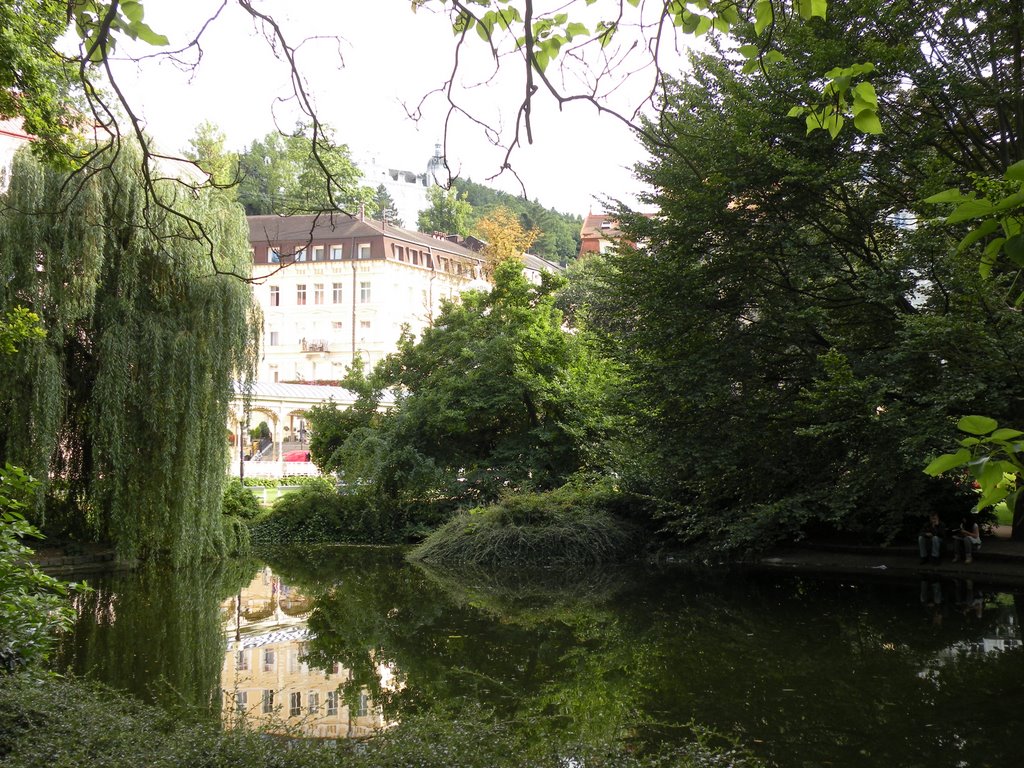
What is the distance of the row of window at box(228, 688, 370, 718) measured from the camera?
905 centimetres

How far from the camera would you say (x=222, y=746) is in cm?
561

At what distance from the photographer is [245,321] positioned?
17.6 m

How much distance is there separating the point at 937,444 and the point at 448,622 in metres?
7.67

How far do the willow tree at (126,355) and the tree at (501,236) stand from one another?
31295mm

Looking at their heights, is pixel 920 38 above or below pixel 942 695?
above

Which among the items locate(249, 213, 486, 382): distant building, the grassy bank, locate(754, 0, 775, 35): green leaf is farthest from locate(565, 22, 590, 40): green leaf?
locate(249, 213, 486, 382): distant building

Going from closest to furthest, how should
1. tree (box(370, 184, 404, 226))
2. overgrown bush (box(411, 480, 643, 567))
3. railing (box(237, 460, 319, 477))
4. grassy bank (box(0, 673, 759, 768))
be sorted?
grassy bank (box(0, 673, 759, 768)) < overgrown bush (box(411, 480, 643, 567)) < railing (box(237, 460, 319, 477)) < tree (box(370, 184, 404, 226))

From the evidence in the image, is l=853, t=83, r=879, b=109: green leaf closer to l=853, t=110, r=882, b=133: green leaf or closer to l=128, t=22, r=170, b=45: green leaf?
l=853, t=110, r=882, b=133: green leaf

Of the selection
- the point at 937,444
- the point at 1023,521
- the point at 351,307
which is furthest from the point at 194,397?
the point at 351,307

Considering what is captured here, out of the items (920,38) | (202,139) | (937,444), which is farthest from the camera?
(202,139)

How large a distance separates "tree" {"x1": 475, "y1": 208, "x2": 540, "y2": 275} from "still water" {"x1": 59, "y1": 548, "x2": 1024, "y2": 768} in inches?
1246

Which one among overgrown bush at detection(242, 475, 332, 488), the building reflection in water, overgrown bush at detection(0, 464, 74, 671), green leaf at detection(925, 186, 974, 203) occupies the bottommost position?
the building reflection in water

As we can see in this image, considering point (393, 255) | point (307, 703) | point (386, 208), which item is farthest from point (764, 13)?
point (386, 208)

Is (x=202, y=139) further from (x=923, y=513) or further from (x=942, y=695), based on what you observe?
(x=942, y=695)
